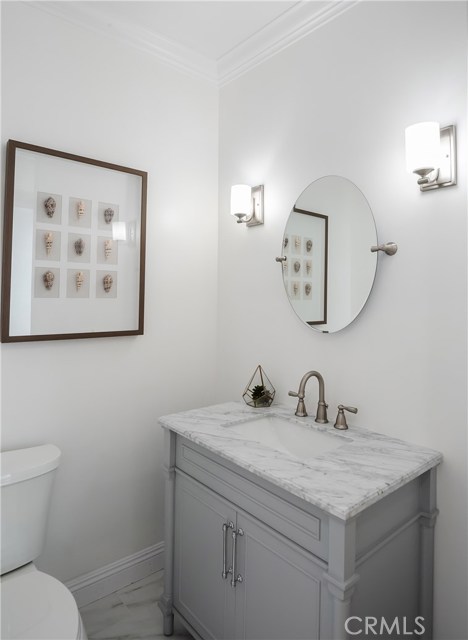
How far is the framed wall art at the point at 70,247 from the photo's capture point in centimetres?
162

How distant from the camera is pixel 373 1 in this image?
154 cm

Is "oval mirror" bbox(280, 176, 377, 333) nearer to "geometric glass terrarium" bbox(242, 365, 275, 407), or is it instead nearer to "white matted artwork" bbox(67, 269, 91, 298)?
"geometric glass terrarium" bbox(242, 365, 275, 407)

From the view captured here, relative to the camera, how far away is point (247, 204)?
1954 mm

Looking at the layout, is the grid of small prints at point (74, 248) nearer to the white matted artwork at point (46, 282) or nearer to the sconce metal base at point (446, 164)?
the white matted artwork at point (46, 282)

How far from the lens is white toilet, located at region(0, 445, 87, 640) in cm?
113

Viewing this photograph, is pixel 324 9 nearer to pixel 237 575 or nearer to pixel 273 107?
pixel 273 107

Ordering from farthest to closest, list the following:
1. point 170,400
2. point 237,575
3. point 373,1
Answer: point 170,400
point 373,1
point 237,575

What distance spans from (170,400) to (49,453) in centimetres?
68

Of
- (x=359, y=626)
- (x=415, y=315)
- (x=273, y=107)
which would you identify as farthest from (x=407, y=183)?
(x=359, y=626)

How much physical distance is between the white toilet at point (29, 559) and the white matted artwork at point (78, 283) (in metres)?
0.65

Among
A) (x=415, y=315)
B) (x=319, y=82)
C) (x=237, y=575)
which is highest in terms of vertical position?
(x=319, y=82)

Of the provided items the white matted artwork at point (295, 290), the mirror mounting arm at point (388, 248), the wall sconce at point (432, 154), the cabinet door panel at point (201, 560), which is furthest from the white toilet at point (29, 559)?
the wall sconce at point (432, 154)

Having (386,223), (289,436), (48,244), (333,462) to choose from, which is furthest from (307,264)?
(48,244)

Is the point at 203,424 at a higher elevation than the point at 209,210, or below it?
below
